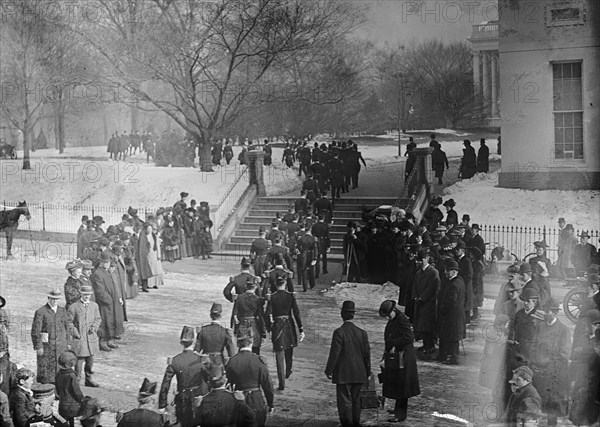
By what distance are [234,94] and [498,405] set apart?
4.45m

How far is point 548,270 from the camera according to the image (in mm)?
7926

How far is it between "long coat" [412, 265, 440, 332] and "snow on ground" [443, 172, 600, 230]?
2.73 ft

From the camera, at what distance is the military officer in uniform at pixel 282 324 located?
22.9 ft

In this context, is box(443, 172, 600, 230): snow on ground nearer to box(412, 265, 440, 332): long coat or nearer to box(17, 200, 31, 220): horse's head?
box(412, 265, 440, 332): long coat

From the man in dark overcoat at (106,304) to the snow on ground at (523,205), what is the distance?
3.73 m

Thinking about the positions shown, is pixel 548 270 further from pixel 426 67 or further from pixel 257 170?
pixel 257 170

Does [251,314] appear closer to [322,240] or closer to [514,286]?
[322,240]

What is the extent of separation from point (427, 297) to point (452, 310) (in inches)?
12.3

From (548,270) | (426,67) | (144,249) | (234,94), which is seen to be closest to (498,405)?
(548,270)

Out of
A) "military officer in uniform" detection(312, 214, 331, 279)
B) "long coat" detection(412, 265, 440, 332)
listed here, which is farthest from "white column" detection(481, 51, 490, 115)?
"military officer in uniform" detection(312, 214, 331, 279)

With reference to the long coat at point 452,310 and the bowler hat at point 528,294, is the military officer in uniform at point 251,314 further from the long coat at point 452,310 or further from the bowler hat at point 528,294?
the bowler hat at point 528,294

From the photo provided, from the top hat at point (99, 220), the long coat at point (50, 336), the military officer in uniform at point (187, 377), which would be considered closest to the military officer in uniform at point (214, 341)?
the military officer in uniform at point (187, 377)

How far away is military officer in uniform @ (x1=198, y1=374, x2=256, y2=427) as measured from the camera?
17.8 ft

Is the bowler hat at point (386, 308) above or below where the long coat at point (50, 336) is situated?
above
